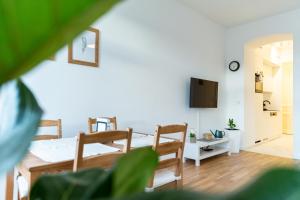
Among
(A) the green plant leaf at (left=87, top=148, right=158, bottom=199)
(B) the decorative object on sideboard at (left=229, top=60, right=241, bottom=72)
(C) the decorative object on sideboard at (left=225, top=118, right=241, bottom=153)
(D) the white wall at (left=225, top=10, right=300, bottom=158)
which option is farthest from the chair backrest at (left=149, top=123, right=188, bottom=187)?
(B) the decorative object on sideboard at (left=229, top=60, right=241, bottom=72)

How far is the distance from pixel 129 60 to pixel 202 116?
200 cm

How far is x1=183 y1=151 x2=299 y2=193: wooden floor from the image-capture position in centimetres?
260

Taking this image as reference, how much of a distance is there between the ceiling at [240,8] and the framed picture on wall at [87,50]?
78.9 inches

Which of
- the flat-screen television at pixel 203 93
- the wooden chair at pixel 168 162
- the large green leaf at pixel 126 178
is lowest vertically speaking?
the wooden chair at pixel 168 162

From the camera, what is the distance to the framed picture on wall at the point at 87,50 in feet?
7.80

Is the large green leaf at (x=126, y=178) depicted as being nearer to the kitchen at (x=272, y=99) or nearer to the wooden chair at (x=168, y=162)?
the wooden chair at (x=168, y=162)

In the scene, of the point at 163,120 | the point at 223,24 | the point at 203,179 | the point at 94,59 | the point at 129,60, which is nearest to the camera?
the point at 94,59

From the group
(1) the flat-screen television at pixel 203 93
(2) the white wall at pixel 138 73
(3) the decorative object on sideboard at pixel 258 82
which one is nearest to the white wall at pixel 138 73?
(2) the white wall at pixel 138 73

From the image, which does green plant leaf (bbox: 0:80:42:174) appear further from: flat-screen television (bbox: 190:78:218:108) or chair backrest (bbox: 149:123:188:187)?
flat-screen television (bbox: 190:78:218:108)

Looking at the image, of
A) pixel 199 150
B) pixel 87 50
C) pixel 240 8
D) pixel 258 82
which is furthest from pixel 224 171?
pixel 258 82

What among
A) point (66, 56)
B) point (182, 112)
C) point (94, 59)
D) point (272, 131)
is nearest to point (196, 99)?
point (182, 112)

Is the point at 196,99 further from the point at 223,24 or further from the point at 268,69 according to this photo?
the point at 268,69

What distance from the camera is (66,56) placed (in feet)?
7.64

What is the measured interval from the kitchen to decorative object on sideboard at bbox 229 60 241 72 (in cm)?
58
